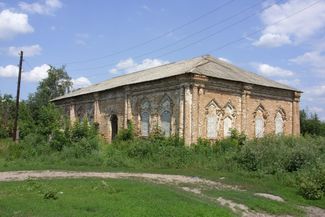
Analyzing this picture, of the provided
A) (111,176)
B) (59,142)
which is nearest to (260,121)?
(59,142)

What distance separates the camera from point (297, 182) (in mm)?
16547

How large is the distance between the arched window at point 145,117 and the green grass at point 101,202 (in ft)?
47.7

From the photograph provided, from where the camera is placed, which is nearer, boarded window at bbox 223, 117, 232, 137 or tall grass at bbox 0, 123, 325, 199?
tall grass at bbox 0, 123, 325, 199

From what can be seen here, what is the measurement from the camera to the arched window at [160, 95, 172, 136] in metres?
27.0

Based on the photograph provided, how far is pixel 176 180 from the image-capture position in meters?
17.4

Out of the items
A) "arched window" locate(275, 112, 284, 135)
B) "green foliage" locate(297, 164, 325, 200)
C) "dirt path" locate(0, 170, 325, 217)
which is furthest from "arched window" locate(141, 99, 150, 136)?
A: "green foliage" locate(297, 164, 325, 200)

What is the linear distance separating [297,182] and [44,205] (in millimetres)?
10145

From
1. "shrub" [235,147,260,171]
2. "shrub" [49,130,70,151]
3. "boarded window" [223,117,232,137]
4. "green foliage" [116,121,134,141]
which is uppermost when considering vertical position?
"boarded window" [223,117,232,137]

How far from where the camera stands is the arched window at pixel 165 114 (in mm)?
27000

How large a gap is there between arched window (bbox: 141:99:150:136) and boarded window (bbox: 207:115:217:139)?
449cm

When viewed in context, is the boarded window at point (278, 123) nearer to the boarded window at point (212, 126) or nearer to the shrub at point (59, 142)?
the boarded window at point (212, 126)

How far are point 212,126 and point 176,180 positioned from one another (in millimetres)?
10015

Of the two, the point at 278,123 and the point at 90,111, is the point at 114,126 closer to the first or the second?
the point at 90,111

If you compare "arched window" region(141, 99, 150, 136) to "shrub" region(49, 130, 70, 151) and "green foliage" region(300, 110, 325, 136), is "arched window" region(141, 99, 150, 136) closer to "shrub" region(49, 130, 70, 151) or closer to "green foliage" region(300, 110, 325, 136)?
"shrub" region(49, 130, 70, 151)
